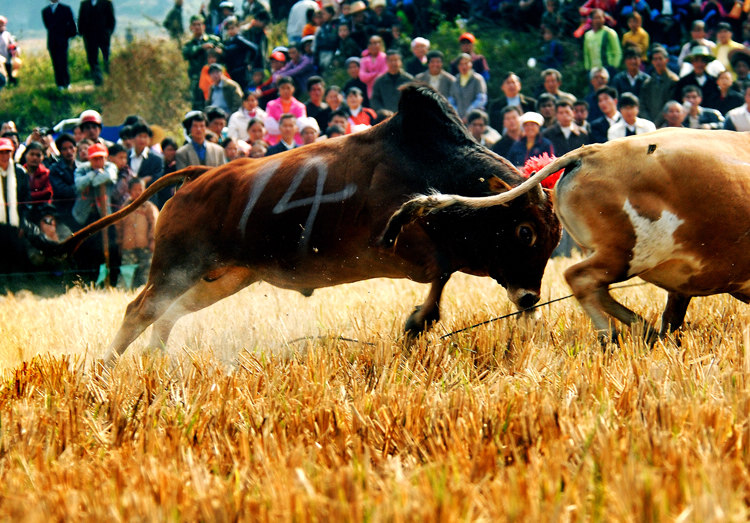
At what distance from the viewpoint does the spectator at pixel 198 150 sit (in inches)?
401

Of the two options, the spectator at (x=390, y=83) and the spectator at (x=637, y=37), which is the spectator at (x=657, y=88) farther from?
the spectator at (x=390, y=83)

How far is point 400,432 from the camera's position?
10.7 feet

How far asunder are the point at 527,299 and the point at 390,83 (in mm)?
6878

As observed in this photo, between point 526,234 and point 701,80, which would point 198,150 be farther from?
point 701,80

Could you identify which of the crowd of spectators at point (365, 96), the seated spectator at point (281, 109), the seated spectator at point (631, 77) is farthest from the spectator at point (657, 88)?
the seated spectator at point (281, 109)

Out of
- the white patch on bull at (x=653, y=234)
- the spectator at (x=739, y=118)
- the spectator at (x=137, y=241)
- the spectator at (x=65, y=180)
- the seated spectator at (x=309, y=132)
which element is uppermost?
the white patch on bull at (x=653, y=234)

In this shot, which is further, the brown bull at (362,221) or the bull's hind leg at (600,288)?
the brown bull at (362,221)

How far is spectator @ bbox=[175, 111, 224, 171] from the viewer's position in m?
Result: 10.2

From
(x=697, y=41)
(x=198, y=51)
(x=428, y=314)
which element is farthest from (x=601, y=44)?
(x=428, y=314)

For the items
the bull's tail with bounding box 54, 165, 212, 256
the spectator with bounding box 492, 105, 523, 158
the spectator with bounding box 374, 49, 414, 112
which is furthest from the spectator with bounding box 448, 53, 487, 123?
the bull's tail with bounding box 54, 165, 212, 256

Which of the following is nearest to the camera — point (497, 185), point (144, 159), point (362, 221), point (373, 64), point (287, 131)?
point (497, 185)

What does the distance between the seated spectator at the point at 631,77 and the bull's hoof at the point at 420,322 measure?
732 cm

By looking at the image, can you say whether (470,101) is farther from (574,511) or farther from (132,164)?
(574,511)

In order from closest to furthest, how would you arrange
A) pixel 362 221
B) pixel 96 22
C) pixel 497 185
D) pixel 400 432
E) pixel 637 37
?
pixel 400 432, pixel 497 185, pixel 362 221, pixel 637 37, pixel 96 22
